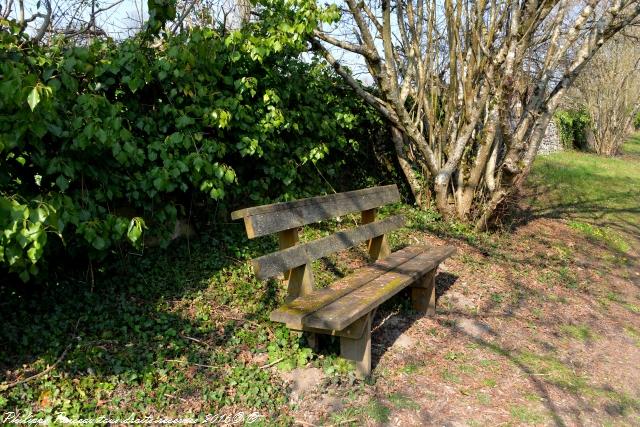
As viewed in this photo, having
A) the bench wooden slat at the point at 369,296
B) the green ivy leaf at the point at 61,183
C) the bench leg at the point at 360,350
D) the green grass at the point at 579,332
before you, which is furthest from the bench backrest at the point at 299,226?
the green grass at the point at 579,332

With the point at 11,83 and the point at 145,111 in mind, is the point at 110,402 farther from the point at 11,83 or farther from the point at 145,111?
the point at 145,111

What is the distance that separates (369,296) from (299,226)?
0.74 m

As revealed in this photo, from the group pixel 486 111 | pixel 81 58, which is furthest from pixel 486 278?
pixel 81 58

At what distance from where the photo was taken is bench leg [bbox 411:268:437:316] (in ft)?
16.8

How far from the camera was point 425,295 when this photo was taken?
521 cm

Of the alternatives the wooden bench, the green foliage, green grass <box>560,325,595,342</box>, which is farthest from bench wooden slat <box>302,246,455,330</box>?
the green foliage

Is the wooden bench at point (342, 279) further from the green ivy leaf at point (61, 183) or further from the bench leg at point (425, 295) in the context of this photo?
the green ivy leaf at point (61, 183)

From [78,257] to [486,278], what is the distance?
13.6 ft

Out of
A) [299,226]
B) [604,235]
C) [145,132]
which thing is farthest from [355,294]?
[604,235]

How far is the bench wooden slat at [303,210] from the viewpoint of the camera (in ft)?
12.3

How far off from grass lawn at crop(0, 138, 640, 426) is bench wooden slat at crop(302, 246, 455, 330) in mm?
510

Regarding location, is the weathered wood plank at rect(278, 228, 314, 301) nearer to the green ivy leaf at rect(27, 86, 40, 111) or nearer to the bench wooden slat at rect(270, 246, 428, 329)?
the bench wooden slat at rect(270, 246, 428, 329)

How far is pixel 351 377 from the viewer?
3.91 metres

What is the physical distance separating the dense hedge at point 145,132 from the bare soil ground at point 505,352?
187cm
